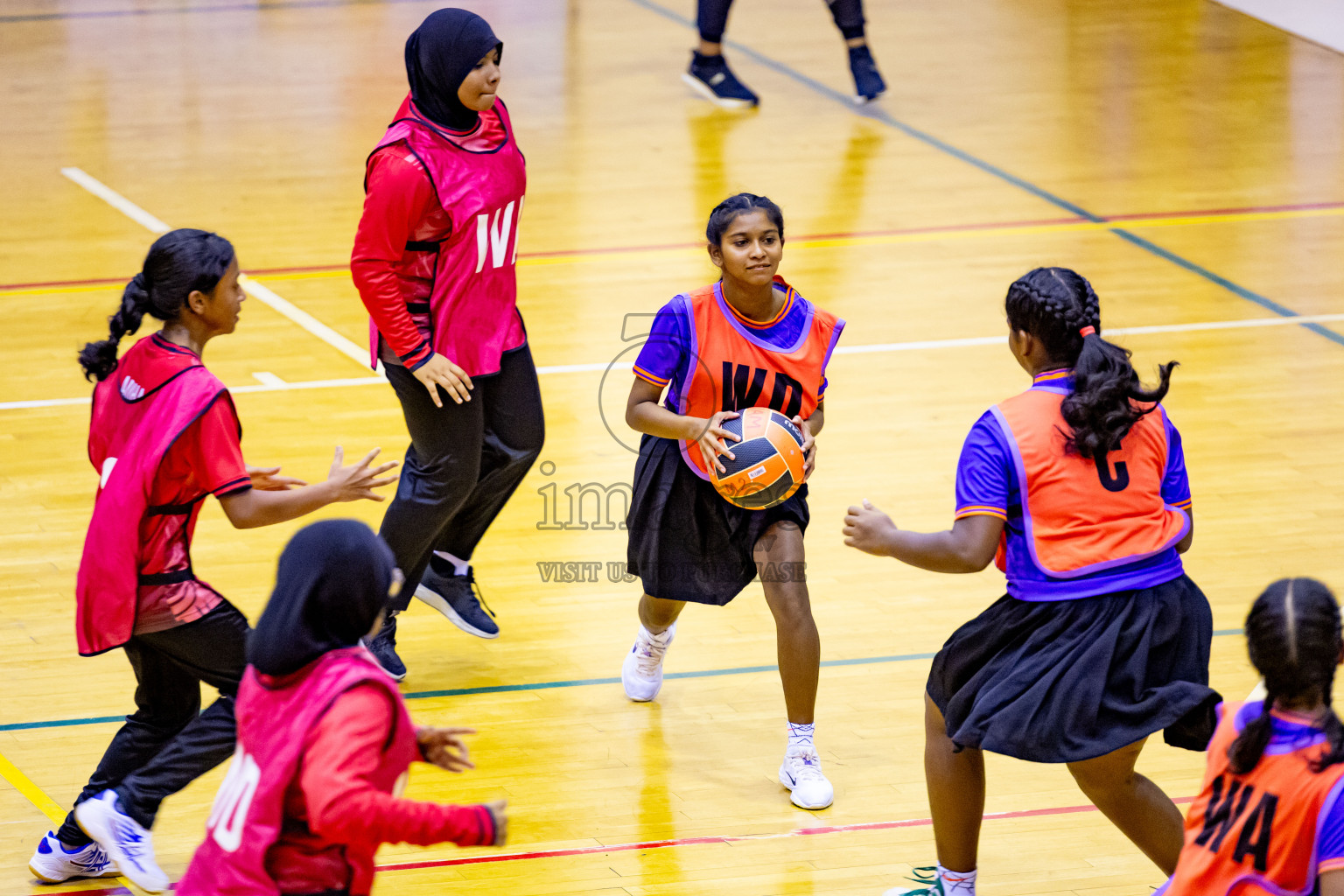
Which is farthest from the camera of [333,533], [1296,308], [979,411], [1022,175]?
[1022,175]

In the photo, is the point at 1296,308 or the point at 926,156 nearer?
the point at 1296,308

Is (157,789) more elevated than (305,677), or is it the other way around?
(305,677)

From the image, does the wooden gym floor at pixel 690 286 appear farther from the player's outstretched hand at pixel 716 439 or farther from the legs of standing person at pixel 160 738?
the player's outstretched hand at pixel 716 439

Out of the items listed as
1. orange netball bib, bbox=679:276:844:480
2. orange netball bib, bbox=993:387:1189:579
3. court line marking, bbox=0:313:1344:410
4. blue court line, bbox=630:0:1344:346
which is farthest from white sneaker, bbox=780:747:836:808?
blue court line, bbox=630:0:1344:346

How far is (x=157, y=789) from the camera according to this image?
3824 mm

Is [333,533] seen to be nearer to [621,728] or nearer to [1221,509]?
→ [621,728]

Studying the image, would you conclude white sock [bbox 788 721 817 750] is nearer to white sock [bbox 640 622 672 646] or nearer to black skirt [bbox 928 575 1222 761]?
white sock [bbox 640 622 672 646]

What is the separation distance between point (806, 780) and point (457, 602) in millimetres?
1426

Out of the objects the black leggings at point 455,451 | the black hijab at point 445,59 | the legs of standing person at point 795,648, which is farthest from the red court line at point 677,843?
the black hijab at point 445,59

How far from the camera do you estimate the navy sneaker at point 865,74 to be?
36.9 ft

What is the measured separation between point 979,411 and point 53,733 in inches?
151

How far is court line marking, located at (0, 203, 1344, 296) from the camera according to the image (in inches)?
322

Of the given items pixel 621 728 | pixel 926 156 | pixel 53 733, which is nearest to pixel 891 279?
pixel 926 156

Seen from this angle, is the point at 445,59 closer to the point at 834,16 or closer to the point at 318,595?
the point at 318,595
